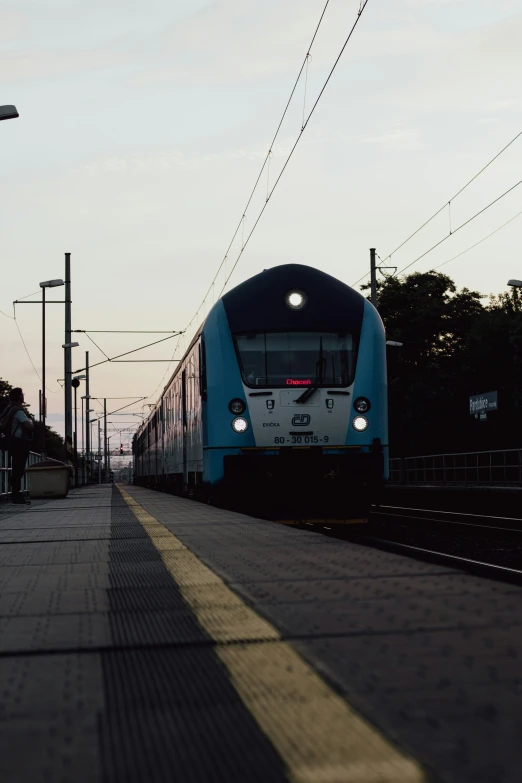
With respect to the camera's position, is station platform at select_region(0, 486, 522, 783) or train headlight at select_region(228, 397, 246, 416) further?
train headlight at select_region(228, 397, 246, 416)

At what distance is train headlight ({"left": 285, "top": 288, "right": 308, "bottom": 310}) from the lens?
13312mm

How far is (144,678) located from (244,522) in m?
6.64

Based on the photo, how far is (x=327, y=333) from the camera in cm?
1323

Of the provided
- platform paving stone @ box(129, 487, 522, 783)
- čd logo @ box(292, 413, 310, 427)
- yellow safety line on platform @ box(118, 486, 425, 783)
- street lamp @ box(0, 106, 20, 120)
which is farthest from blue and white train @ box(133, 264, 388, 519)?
street lamp @ box(0, 106, 20, 120)

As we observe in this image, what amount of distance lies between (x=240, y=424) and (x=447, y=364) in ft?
185

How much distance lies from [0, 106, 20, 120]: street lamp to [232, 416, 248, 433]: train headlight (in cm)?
1064

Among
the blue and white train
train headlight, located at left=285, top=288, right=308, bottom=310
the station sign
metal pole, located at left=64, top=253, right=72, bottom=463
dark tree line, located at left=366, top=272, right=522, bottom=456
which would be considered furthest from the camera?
dark tree line, located at left=366, top=272, right=522, bottom=456

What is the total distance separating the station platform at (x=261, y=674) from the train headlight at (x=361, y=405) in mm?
7030

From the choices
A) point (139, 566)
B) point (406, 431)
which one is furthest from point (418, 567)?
point (406, 431)

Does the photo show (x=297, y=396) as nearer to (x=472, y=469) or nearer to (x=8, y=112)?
(x=8, y=112)

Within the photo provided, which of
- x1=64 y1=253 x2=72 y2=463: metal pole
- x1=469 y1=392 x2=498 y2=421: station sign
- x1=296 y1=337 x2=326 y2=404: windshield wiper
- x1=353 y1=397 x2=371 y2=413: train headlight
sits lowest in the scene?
x1=353 y1=397 x2=371 y2=413: train headlight

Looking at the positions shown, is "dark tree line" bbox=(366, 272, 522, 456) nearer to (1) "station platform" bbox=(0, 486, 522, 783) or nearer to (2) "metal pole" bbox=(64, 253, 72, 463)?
(2) "metal pole" bbox=(64, 253, 72, 463)

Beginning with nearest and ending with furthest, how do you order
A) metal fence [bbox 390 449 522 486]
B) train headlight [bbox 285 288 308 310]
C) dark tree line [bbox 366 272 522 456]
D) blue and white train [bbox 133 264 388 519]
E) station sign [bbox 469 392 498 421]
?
blue and white train [bbox 133 264 388 519] → train headlight [bbox 285 288 308 310] → metal fence [bbox 390 449 522 486] → station sign [bbox 469 392 498 421] → dark tree line [bbox 366 272 522 456]

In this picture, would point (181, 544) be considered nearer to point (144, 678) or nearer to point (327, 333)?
point (144, 678)
